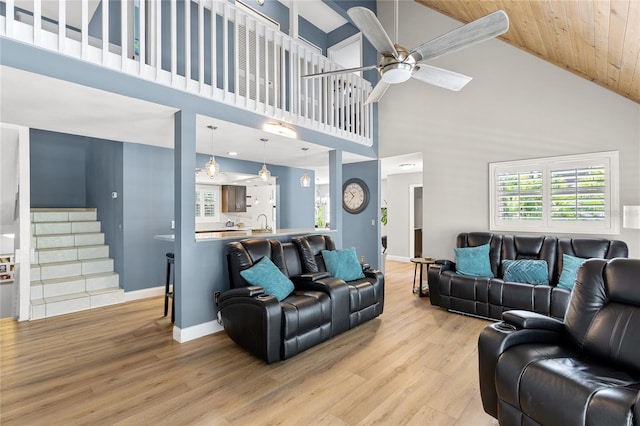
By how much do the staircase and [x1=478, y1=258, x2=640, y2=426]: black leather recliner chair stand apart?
5.05 meters

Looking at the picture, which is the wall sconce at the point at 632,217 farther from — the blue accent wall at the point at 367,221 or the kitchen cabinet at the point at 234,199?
the kitchen cabinet at the point at 234,199

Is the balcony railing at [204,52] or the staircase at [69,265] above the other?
the balcony railing at [204,52]

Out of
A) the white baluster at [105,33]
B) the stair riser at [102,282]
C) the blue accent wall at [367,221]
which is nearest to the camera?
the white baluster at [105,33]

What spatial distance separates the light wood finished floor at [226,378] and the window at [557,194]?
6.06 feet

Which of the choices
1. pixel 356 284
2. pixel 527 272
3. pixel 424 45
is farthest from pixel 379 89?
pixel 527 272

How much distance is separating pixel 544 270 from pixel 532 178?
146 cm

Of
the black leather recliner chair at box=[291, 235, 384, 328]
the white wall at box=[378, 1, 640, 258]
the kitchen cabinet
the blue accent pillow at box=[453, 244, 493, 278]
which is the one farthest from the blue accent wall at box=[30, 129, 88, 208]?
the blue accent pillow at box=[453, 244, 493, 278]

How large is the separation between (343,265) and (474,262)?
6.08 ft

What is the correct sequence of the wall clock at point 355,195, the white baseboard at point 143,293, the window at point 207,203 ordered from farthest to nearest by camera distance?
the window at point 207,203, the wall clock at point 355,195, the white baseboard at point 143,293

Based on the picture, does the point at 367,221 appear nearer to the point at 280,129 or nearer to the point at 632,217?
the point at 280,129

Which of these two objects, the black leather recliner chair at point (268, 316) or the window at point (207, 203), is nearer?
the black leather recliner chair at point (268, 316)

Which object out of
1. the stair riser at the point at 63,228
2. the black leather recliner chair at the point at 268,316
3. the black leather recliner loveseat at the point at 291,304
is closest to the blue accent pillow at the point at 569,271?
the black leather recliner loveseat at the point at 291,304

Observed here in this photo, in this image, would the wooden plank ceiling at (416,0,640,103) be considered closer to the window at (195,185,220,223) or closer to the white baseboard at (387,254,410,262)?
the white baseboard at (387,254,410,262)

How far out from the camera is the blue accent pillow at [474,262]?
13.3 feet
